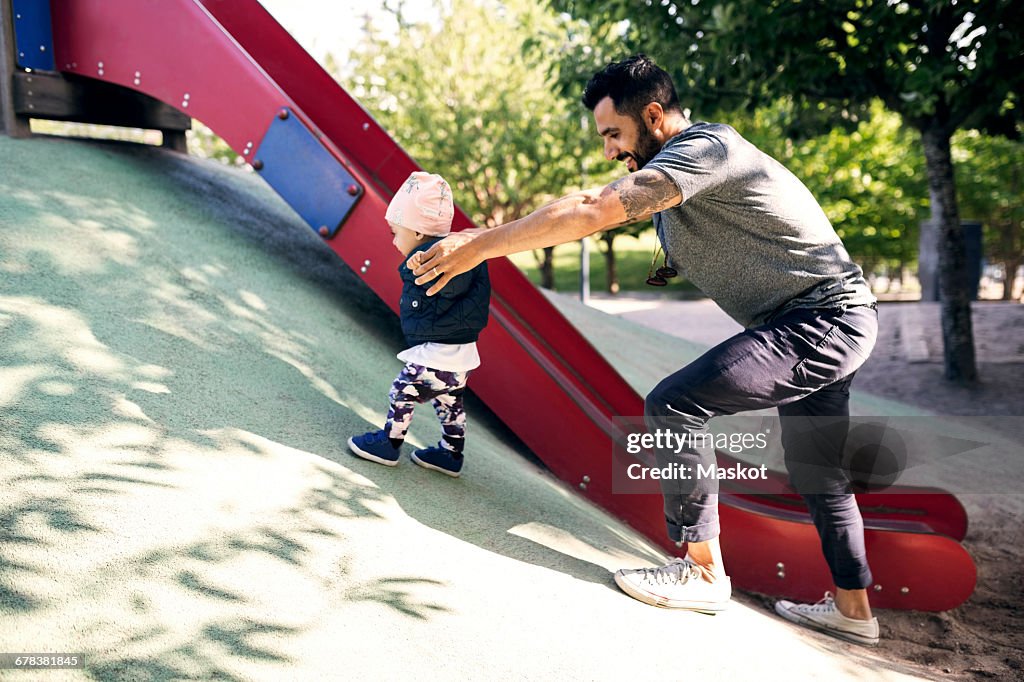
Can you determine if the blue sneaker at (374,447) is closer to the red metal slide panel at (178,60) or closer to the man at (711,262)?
the man at (711,262)

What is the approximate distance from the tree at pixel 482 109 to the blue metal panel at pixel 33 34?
40.0 ft

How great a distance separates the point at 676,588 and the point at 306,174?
2803 millimetres

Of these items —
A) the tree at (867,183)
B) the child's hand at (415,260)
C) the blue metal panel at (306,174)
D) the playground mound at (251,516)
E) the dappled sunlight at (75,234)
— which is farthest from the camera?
the tree at (867,183)

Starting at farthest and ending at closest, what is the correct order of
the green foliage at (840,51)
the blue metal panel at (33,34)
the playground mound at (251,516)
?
1. the green foliage at (840,51)
2. the blue metal panel at (33,34)
3. the playground mound at (251,516)

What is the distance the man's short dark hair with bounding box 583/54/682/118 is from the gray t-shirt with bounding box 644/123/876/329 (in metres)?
0.21

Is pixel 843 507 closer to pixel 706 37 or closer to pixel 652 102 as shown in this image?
pixel 652 102

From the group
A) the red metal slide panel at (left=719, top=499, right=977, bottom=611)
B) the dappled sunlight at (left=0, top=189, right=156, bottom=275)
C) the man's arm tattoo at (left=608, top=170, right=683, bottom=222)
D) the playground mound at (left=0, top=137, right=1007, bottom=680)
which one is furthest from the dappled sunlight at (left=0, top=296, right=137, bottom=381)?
the red metal slide panel at (left=719, top=499, right=977, bottom=611)

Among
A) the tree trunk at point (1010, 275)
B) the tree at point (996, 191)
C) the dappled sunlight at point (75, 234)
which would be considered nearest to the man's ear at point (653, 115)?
the dappled sunlight at point (75, 234)

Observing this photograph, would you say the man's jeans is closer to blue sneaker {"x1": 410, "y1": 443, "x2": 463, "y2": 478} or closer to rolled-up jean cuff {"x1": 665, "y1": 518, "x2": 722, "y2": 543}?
rolled-up jean cuff {"x1": 665, "y1": 518, "x2": 722, "y2": 543}

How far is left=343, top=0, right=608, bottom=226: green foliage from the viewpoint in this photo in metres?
17.2

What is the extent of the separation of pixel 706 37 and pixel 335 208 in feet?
14.8

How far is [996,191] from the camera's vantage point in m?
16.5

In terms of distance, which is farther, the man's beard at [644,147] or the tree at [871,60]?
the tree at [871,60]

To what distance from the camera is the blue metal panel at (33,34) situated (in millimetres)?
5020
